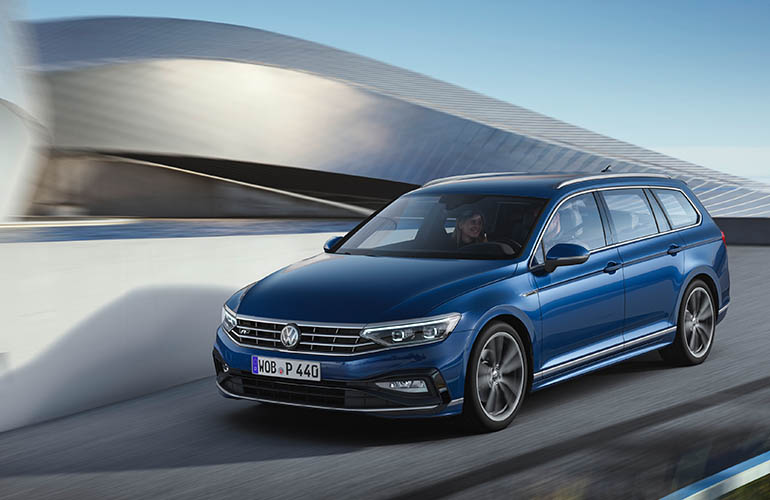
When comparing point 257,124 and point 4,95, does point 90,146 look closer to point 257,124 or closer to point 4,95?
point 257,124

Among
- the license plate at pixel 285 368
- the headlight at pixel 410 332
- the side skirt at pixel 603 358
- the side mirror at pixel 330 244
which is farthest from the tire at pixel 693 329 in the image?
the license plate at pixel 285 368

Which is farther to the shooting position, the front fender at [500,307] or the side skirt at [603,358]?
the side skirt at [603,358]

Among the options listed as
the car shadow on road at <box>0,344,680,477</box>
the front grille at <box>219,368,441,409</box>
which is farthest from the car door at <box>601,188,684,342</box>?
the front grille at <box>219,368,441,409</box>

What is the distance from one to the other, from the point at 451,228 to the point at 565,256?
880mm

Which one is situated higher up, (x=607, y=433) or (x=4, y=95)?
(x=4, y=95)

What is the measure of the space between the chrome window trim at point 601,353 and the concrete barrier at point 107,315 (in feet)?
10.2

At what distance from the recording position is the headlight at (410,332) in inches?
226

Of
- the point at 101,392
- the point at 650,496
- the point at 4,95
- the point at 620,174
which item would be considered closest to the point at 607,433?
the point at 650,496

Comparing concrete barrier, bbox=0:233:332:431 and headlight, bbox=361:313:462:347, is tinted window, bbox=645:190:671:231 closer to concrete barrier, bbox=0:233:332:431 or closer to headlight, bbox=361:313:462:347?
headlight, bbox=361:313:462:347

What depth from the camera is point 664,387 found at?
290 inches

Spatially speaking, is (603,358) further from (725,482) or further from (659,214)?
(725,482)

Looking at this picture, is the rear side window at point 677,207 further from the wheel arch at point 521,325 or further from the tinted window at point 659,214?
the wheel arch at point 521,325

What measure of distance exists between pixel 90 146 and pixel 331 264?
26.1 meters

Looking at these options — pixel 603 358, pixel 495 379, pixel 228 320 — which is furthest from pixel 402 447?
pixel 603 358
